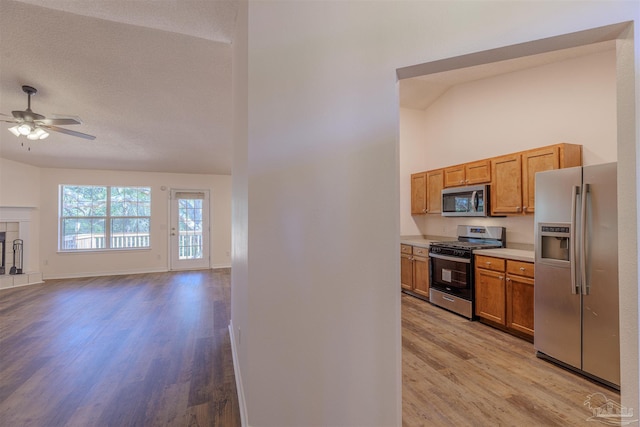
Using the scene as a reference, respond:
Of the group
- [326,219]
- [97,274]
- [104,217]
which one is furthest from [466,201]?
[97,274]

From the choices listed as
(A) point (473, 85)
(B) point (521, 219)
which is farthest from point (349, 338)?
(A) point (473, 85)

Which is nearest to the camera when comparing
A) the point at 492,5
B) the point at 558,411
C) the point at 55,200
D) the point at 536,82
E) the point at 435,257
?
the point at 492,5

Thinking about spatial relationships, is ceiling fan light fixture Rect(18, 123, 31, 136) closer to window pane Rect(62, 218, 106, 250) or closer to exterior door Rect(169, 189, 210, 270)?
exterior door Rect(169, 189, 210, 270)

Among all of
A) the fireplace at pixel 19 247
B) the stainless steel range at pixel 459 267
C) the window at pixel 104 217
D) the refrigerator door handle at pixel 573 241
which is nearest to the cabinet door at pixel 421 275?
the stainless steel range at pixel 459 267

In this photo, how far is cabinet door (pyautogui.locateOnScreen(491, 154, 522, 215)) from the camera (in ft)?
10.8

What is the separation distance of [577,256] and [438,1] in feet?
7.45

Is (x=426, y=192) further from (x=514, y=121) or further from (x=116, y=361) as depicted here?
(x=116, y=361)

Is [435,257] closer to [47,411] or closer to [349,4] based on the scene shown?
[349,4]

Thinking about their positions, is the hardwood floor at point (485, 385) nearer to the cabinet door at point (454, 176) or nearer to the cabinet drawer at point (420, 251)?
the cabinet drawer at point (420, 251)

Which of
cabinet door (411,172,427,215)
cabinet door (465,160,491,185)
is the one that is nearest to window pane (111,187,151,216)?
cabinet door (411,172,427,215)

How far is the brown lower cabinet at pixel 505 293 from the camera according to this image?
2.87 m

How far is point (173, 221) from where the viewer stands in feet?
23.4

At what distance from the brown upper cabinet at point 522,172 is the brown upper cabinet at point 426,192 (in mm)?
934

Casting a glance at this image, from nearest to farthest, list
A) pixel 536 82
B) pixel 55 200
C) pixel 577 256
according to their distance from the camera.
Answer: pixel 577 256 → pixel 536 82 → pixel 55 200
